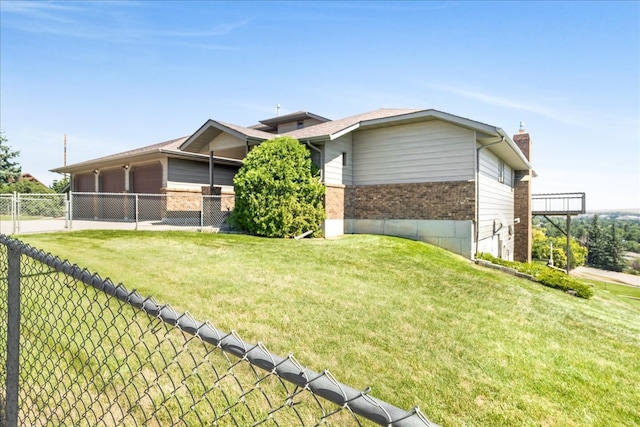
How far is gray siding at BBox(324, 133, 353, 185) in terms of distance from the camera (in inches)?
488

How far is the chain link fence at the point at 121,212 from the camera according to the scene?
1217 centimetres

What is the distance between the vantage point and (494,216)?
13719 millimetres

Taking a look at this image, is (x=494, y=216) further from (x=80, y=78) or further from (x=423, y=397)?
(x=80, y=78)

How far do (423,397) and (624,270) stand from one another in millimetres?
88870

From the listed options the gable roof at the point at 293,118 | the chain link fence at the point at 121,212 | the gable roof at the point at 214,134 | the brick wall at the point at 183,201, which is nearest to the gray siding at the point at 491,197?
the gable roof at the point at 214,134

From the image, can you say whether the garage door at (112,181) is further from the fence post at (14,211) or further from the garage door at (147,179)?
the fence post at (14,211)

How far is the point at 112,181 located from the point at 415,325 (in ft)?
67.5

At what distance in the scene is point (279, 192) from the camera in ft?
37.2

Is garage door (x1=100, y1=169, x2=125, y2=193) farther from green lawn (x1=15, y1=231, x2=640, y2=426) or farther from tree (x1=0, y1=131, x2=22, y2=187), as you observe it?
tree (x1=0, y1=131, x2=22, y2=187)

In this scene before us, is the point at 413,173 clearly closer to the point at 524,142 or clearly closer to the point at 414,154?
the point at 414,154

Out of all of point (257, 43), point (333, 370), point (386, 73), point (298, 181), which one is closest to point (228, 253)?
point (298, 181)

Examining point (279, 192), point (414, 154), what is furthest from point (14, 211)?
point (414, 154)

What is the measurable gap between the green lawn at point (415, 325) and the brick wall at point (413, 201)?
9.79 ft

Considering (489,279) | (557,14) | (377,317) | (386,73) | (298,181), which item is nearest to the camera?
(377,317)
